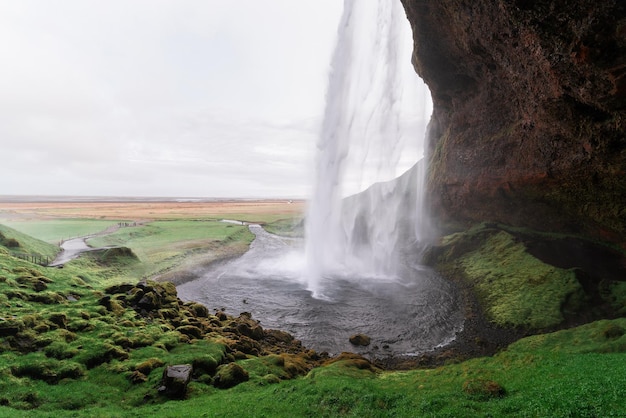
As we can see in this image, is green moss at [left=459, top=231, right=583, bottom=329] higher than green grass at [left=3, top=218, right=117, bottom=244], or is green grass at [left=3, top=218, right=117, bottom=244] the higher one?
green moss at [left=459, top=231, right=583, bottom=329]

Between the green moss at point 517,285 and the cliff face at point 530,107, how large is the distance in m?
6.03

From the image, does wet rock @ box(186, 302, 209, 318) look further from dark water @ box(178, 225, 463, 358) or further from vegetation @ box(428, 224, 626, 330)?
vegetation @ box(428, 224, 626, 330)

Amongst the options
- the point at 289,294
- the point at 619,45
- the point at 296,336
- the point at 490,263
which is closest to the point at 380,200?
the point at 490,263

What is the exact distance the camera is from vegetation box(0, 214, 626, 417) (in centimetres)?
1421

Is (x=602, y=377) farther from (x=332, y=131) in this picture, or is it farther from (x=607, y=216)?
(x=332, y=131)

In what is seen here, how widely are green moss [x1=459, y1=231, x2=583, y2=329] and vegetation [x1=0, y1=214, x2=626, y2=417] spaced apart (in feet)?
0.67

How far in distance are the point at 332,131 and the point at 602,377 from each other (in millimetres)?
42525

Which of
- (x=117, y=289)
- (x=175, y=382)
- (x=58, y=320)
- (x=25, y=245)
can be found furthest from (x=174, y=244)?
(x=175, y=382)

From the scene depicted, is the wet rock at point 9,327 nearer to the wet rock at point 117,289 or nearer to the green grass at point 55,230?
the wet rock at point 117,289

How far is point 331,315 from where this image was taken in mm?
32938

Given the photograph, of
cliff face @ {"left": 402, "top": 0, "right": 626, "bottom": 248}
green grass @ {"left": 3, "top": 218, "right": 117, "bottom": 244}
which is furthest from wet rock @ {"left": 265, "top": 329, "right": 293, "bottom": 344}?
green grass @ {"left": 3, "top": 218, "right": 117, "bottom": 244}

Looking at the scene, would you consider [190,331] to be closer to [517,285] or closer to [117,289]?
[117,289]

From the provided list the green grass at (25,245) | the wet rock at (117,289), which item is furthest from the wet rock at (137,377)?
the green grass at (25,245)

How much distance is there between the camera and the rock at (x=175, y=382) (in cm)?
1652
